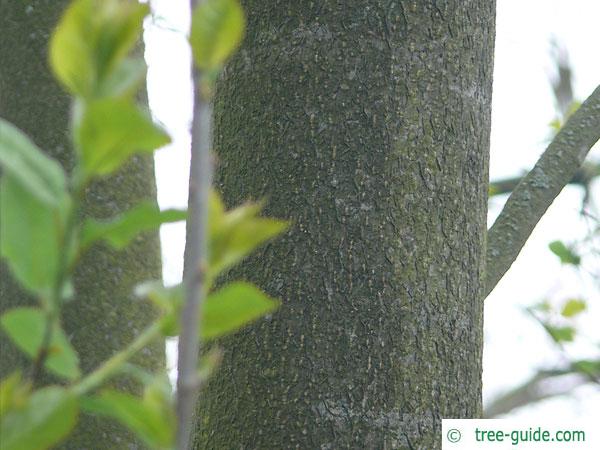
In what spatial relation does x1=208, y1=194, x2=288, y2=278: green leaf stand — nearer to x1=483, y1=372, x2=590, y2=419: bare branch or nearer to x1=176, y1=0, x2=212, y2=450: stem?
x1=176, y1=0, x2=212, y2=450: stem

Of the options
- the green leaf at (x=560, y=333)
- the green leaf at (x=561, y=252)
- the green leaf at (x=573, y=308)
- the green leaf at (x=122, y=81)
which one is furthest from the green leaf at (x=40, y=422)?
the green leaf at (x=573, y=308)

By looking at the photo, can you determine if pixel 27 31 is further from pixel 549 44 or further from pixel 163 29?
pixel 549 44

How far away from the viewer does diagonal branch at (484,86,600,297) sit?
4.22 feet

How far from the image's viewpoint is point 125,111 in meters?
0.27

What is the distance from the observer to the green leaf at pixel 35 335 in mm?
307

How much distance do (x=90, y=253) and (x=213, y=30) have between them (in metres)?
1.15

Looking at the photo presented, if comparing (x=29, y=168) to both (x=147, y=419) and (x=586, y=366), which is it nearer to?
(x=147, y=419)

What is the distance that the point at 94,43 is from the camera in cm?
28

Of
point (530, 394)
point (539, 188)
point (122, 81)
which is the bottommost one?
point (530, 394)

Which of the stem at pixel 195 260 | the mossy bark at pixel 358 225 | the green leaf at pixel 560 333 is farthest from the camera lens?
the green leaf at pixel 560 333

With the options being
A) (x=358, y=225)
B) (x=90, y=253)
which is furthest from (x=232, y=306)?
(x=90, y=253)

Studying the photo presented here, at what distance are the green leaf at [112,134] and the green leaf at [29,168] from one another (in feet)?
0.05

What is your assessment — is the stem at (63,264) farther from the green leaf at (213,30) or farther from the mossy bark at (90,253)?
the mossy bark at (90,253)

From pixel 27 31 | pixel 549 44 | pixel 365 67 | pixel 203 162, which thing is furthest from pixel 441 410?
pixel 549 44
